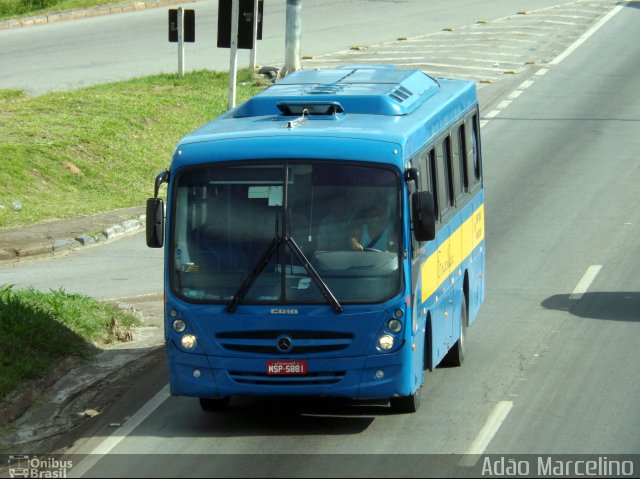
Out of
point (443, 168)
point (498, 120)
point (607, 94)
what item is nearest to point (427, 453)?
point (443, 168)

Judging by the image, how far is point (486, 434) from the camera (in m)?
11.7

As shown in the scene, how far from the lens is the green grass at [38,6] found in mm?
42250

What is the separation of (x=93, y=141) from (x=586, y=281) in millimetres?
10105

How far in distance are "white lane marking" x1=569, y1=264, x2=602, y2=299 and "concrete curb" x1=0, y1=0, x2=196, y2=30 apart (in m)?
25.3

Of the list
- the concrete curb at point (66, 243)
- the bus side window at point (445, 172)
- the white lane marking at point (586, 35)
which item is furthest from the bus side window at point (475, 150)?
the white lane marking at point (586, 35)

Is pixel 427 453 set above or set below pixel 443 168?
below

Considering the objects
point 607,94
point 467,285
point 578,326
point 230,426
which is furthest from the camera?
point 607,94

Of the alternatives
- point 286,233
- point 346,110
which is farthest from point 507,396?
point 346,110

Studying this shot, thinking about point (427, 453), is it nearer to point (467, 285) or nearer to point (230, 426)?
point (230, 426)

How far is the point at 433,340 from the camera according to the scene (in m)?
12.8

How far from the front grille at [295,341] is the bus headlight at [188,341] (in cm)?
30

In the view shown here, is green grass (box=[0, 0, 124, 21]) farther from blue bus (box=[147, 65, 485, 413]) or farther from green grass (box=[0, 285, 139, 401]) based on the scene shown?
blue bus (box=[147, 65, 485, 413])

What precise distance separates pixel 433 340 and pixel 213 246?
230cm

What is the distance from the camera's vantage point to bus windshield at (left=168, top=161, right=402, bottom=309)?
11531 millimetres
